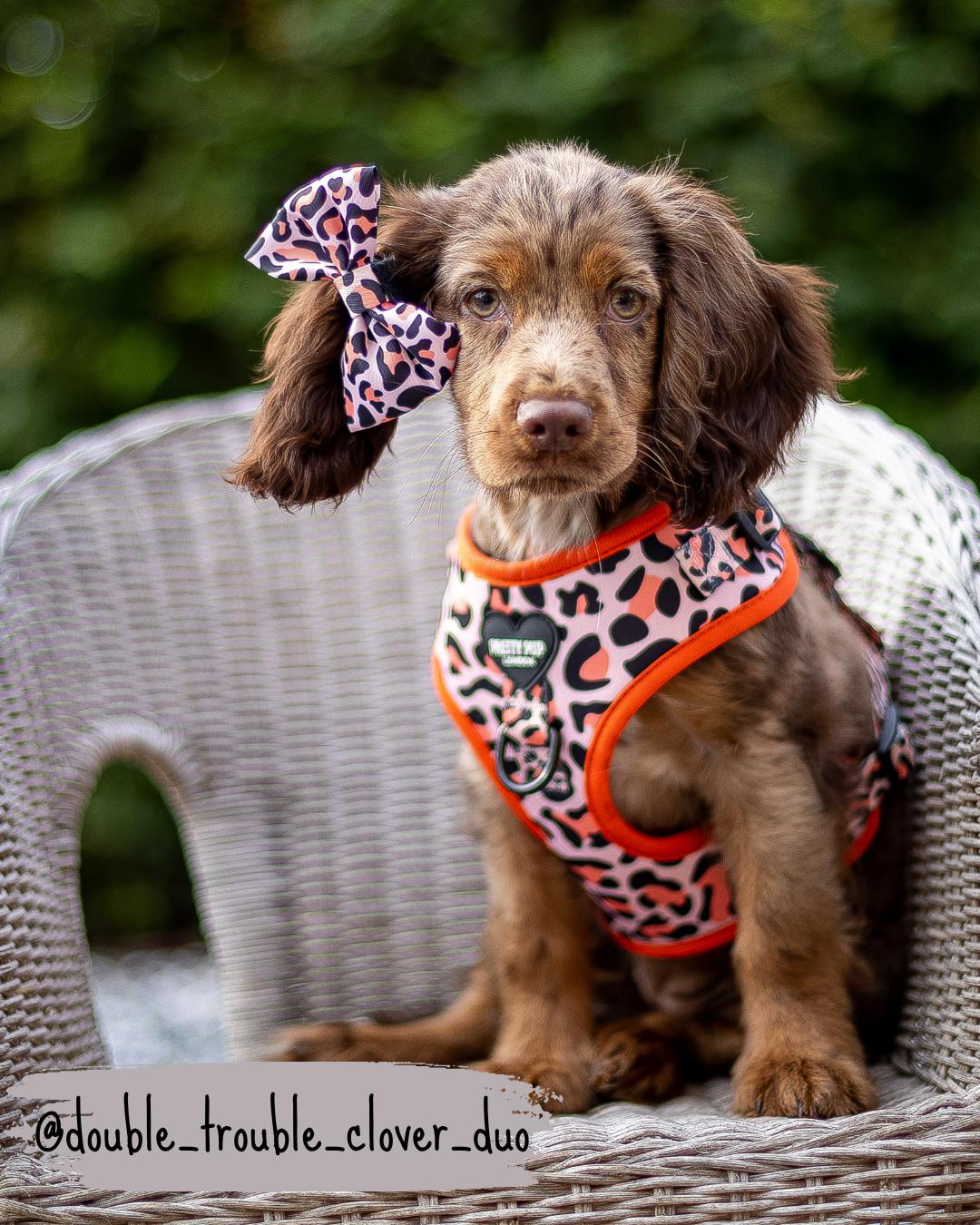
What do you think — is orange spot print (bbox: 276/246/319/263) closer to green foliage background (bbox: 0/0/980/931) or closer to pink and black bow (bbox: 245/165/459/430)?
pink and black bow (bbox: 245/165/459/430)

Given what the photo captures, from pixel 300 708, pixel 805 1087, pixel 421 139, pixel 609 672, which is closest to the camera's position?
pixel 805 1087

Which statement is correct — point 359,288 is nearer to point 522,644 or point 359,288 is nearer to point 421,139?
point 522,644

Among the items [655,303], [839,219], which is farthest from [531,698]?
[839,219]

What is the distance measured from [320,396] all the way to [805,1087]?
1285 mm

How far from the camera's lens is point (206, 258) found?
3.87 metres

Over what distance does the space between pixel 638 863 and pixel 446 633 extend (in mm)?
496

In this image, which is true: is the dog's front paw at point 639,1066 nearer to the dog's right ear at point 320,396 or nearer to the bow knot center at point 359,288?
the dog's right ear at point 320,396

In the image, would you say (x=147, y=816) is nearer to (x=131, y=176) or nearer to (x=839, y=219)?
(x=131, y=176)

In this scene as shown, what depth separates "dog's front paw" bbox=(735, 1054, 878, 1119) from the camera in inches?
72.5

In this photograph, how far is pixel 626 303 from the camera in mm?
1950

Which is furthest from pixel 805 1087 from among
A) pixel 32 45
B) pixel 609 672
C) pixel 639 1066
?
pixel 32 45


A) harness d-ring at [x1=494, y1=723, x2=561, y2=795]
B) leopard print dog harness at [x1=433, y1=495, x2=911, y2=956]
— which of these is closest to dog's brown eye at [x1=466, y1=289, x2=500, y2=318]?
leopard print dog harness at [x1=433, y1=495, x2=911, y2=956]

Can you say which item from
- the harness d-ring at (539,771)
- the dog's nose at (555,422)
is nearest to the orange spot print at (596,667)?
the harness d-ring at (539,771)

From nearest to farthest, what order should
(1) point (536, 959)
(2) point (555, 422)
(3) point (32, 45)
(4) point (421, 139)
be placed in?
(2) point (555, 422)
(1) point (536, 959)
(4) point (421, 139)
(3) point (32, 45)
